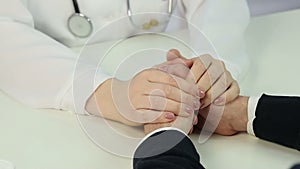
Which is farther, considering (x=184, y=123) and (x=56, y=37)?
(x=56, y=37)

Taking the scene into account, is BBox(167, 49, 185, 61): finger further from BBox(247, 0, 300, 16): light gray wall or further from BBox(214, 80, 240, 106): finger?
BBox(247, 0, 300, 16): light gray wall

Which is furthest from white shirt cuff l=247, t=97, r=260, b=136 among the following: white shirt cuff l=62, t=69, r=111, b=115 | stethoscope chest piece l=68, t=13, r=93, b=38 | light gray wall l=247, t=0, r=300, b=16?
light gray wall l=247, t=0, r=300, b=16

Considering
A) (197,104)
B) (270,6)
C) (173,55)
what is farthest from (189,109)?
(270,6)

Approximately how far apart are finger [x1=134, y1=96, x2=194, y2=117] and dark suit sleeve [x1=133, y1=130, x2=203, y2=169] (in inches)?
1.7

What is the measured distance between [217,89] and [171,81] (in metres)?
0.08

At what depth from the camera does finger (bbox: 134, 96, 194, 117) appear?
78 cm

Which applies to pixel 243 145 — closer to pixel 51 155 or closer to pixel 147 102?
pixel 147 102

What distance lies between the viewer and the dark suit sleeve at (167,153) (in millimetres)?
675

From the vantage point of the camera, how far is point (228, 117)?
0.82 metres

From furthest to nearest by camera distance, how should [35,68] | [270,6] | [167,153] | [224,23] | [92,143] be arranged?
[270,6]
[224,23]
[35,68]
[92,143]
[167,153]

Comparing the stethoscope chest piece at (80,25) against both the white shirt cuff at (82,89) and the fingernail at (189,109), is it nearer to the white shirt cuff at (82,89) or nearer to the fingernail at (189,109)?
the white shirt cuff at (82,89)

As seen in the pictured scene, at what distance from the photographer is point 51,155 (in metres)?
0.78

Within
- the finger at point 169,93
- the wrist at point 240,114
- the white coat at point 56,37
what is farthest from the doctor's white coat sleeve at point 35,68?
the wrist at point 240,114

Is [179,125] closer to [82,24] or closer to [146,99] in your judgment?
[146,99]
